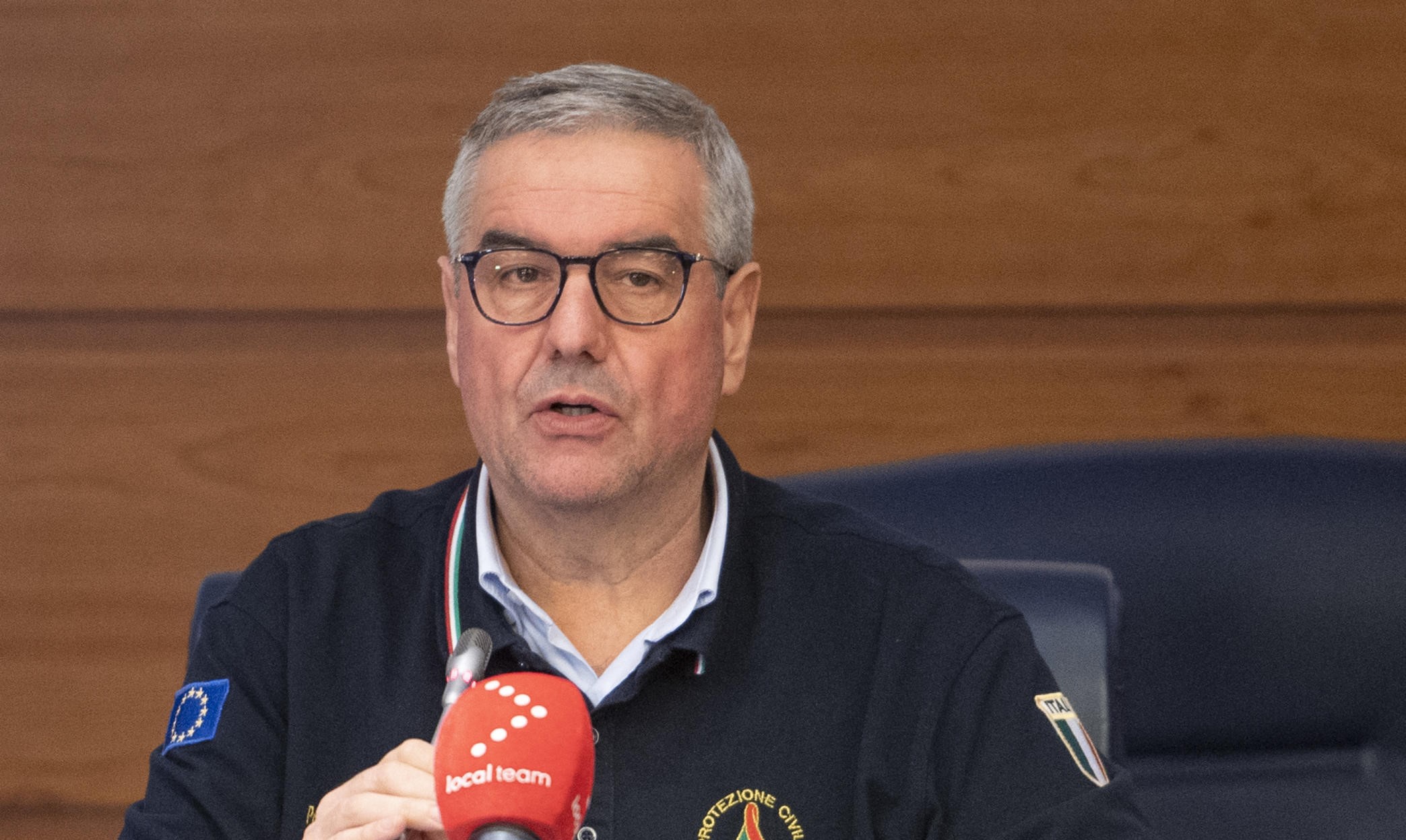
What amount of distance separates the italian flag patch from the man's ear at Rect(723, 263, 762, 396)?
390mm

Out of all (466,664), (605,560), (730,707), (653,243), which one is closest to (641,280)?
(653,243)

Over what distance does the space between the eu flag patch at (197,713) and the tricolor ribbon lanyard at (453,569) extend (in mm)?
188

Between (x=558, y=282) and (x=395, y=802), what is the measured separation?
0.49 m

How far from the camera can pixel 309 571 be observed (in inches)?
49.5

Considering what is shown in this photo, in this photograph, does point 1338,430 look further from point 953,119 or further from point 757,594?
point 757,594

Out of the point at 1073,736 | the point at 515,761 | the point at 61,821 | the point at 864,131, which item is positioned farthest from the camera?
the point at 61,821

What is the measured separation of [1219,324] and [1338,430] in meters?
0.23

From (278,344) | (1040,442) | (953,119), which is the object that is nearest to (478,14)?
(278,344)

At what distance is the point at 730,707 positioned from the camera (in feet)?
3.82

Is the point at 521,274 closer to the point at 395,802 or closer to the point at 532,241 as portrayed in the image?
the point at 532,241

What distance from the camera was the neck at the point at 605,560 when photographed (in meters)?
1.24

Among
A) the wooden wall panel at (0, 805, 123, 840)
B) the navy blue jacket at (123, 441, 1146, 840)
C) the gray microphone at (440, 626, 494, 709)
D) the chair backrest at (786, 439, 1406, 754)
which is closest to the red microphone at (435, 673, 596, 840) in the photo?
the gray microphone at (440, 626, 494, 709)

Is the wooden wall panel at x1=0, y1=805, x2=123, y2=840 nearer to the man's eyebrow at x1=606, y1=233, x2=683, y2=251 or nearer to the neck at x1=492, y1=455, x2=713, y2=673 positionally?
the neck at x1=492, y1=455, x2=713, y2=673

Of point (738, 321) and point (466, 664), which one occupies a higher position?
point (738, 321)
